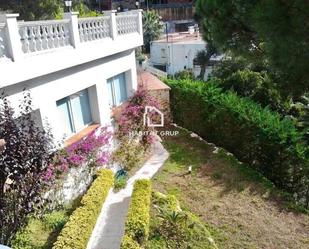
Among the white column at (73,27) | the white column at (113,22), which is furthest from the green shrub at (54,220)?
the white column at (113,22)

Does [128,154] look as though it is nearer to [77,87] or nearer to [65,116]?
[65,116]

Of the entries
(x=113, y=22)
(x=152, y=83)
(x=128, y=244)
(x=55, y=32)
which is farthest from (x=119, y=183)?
(x=152, y=83)

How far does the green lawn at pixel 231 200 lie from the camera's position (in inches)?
418

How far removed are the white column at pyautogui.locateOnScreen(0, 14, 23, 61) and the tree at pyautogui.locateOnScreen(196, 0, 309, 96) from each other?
4.62m

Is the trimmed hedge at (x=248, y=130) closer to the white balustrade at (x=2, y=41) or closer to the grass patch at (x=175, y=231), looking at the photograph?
the grass patch at (x=175, y=231)

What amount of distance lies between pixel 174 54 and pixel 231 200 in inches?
1505

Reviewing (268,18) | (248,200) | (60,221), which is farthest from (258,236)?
(268,18)

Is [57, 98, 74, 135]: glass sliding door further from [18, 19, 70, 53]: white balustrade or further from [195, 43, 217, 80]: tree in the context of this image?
[195, 43, 217, 80]: tree

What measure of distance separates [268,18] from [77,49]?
21.3 ft

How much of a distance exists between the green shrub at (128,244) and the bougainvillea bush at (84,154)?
8.74 ft

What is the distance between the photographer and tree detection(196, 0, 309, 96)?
7.00m

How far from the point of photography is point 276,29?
7117 millimetres

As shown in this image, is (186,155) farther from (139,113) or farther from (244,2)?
(244,2)

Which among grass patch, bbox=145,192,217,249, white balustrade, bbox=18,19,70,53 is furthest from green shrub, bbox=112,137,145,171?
white balustrade, bbox=18,19,70,53
